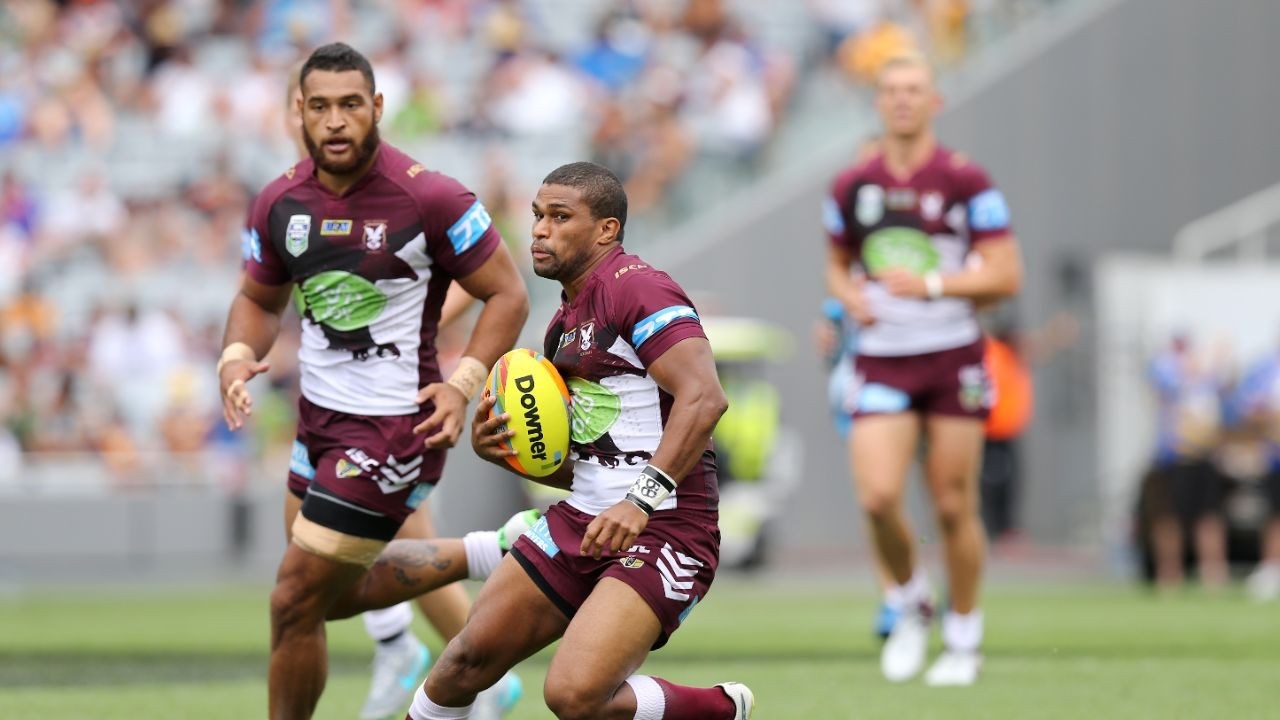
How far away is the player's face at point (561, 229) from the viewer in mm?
6363

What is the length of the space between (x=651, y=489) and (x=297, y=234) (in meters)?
1.88

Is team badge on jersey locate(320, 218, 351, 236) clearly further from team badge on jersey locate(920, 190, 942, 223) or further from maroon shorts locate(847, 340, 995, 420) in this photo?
team badge on jersey locate(920, 190, 942, 223)

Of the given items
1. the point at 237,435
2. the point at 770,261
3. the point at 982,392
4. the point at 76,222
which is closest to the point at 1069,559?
the point at 770,261

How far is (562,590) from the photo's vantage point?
6.30m

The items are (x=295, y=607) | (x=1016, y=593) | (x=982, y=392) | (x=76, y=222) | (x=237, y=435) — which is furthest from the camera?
(x=76, y=222)

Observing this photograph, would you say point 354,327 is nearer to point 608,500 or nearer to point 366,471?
point 366,471

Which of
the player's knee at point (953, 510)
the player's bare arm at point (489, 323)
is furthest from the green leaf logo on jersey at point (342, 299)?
the player's knee at point (953, 510)

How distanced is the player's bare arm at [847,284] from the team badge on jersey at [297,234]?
343cm

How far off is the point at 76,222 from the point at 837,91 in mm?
8462

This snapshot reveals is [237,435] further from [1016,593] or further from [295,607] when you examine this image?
[295,607]

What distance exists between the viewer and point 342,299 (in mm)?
7152

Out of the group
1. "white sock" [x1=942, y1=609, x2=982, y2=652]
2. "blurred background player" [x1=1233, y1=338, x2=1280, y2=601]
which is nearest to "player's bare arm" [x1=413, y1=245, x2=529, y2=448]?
"white sock" [x1=942, y1=609, x2=982, y2=652]

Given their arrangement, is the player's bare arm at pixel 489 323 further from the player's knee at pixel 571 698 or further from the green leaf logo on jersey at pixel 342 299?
the player's knee at pixel 571 698

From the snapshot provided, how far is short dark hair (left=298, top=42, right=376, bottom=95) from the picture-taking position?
6.94m
